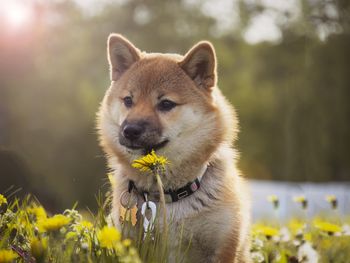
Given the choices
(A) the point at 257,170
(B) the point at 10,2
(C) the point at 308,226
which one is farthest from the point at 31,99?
(C) the point at 308,226

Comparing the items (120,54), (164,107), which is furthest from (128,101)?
(120,54)

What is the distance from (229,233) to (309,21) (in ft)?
34.8

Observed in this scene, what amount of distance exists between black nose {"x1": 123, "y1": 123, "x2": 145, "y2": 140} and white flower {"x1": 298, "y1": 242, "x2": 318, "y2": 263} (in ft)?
4.74

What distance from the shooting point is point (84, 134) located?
1500 centimetres

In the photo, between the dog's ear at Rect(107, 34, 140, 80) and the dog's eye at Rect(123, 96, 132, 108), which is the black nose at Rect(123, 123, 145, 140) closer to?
the dog's eye at Rect(123, 96, 132, 108)

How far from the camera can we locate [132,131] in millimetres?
3869

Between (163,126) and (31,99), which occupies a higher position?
(163,126)

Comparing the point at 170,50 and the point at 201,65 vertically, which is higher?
the point at 201,65

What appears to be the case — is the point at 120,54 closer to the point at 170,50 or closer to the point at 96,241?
the point at 96,241

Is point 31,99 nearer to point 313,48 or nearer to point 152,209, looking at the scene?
point 313,48

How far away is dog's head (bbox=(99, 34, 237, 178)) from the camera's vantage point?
4027mm

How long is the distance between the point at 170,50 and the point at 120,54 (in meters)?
19.0

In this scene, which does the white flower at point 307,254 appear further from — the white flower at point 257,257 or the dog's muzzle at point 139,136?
the dog's muzzle at point 139,136

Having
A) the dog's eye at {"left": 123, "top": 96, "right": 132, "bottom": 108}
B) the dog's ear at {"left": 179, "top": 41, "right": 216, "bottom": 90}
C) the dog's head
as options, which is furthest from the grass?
the dog's ear at {"left": 179, "top": 41, "right": 216, "bottom": 90}
